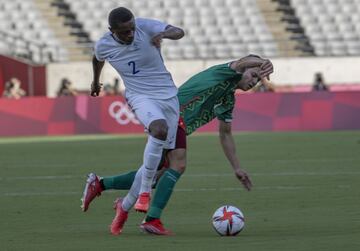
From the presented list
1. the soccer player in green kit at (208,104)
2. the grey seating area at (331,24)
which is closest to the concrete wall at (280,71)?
the grey seating area at (331,24)

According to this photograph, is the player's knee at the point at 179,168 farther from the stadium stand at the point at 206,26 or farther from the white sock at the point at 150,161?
the stadium stand at the point at 206,26

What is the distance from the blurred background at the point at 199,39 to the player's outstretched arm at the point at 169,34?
2346 centimetres

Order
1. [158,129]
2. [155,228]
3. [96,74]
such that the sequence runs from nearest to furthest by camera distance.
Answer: [158,129], [155,228], [96,74]

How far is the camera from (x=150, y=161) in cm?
1000

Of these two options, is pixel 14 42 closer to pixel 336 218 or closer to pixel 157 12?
pixel 157 12

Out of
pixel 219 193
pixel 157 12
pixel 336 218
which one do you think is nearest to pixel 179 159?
pixel 336 218

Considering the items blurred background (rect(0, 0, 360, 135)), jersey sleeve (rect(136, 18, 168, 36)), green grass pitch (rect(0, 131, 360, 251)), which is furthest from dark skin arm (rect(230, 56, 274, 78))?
blurred background (rect(0, 0, 360, 135))

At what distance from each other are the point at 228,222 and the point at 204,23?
3104 cm

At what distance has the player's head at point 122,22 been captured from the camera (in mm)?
9750

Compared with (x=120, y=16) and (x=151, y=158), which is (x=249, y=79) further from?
(x=120, y=16)

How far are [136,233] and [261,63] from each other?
189 cm

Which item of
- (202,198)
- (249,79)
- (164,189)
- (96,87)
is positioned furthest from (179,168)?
(202,198)

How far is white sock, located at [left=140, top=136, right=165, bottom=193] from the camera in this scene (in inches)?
391

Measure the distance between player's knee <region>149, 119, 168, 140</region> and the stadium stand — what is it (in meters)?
27.8
